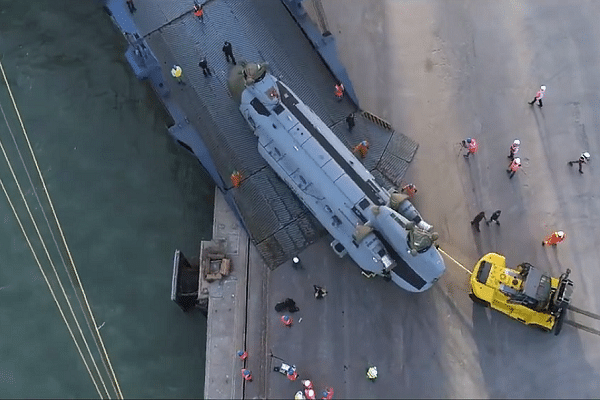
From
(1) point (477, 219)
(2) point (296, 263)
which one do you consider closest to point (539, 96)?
(1) point (477, 219)

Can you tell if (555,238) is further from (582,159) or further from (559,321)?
(582,159)

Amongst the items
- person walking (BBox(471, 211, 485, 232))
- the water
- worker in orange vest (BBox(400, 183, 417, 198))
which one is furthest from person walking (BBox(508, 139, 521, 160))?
the water

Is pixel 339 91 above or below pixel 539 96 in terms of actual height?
above

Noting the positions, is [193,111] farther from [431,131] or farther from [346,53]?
[431,131]

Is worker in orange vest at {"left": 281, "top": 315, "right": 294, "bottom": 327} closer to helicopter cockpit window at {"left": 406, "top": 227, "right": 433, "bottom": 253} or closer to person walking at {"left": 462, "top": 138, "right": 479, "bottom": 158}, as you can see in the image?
helicopter cockpit window at {"left": 406, "top": 227, "right": 433, "bottom": 253}

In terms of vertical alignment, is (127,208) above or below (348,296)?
above

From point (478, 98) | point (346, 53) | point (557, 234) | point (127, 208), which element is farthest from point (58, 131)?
point (557, 234)
